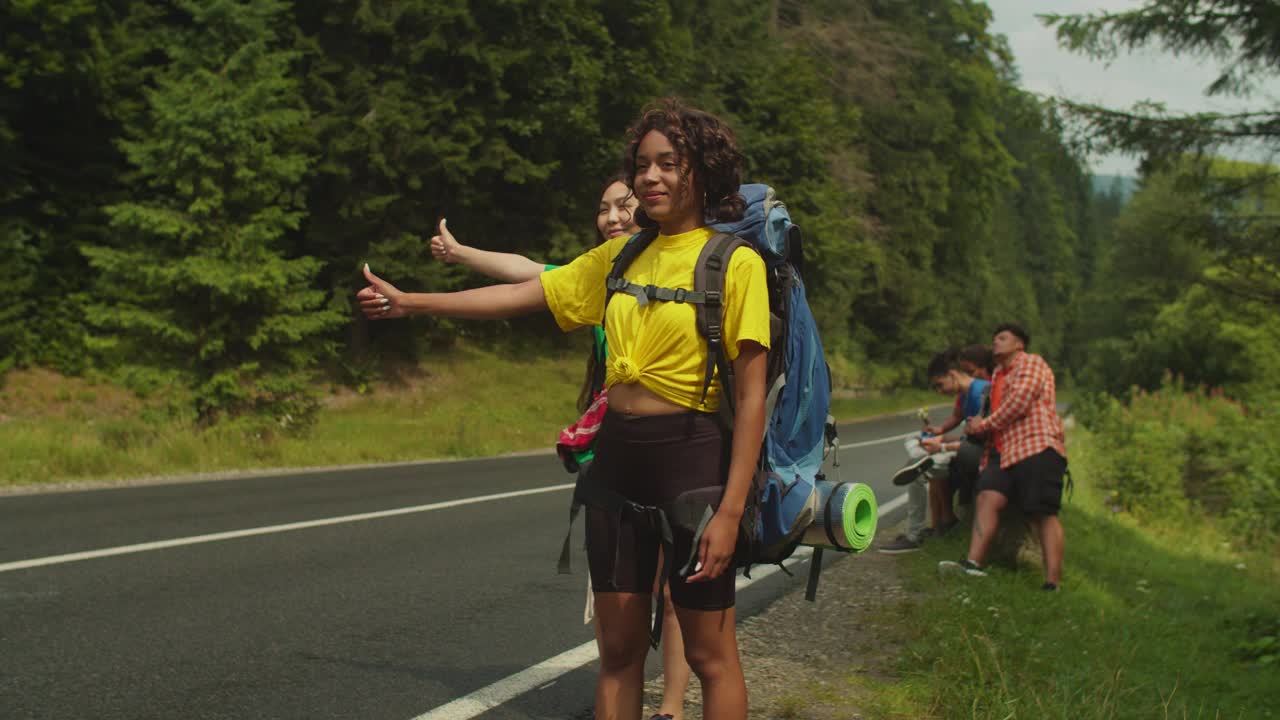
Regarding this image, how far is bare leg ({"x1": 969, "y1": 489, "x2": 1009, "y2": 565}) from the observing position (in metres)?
7.50

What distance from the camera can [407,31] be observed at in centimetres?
2294

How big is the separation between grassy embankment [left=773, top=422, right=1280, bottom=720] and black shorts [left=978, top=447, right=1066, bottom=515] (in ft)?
1.67

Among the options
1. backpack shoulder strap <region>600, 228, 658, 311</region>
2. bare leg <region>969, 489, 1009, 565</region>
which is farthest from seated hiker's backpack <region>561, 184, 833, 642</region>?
bare leg <region>969, 489, 1009, 565</region>

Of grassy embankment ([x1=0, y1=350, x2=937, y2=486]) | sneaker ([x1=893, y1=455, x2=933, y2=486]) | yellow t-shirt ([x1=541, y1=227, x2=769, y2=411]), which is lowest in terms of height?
grassy embankment ([x1=0, y1=350, x2=937, y2=486])

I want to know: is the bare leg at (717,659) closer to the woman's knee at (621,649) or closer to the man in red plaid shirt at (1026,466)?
the woman's knee at (621,649)

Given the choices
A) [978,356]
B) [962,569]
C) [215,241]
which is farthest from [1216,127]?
[215,241]

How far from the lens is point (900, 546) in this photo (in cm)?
886

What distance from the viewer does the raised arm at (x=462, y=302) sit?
122 inches

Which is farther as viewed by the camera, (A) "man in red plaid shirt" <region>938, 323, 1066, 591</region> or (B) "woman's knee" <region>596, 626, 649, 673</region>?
(A) "man in red plaid shirt" <region>938, 323, 1066, 591</region>

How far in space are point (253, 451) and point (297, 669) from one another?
380 inches

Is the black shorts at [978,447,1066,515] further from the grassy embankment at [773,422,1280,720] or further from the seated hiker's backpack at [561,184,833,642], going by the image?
the seated hiker's backpack at [561,184,833,642]

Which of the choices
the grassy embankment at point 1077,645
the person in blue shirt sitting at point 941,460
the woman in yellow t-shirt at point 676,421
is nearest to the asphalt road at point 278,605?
the person in blue shirt sitting at point 941,460

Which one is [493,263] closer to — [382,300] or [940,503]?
[382,300]

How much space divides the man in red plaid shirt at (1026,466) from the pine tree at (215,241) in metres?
11.5
